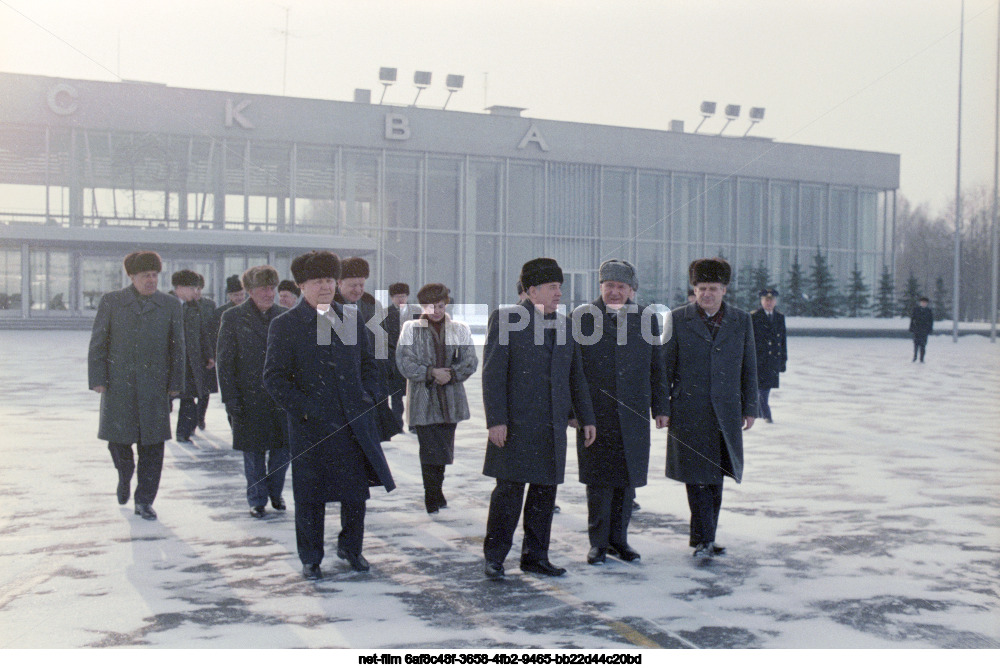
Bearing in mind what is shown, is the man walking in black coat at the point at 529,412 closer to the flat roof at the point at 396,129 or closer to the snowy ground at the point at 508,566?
the snowy ground at the point at 508,566

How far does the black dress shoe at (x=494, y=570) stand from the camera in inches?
210

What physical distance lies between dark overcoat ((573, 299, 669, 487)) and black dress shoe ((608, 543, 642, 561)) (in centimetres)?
37

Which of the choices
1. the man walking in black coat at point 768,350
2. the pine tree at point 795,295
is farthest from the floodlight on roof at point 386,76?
the man walking in black coat at point 768,350

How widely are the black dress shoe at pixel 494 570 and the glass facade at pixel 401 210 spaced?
1388 inches

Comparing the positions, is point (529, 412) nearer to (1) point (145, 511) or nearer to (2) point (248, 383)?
(2) point (248, 383)

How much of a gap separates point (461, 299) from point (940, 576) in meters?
39.0

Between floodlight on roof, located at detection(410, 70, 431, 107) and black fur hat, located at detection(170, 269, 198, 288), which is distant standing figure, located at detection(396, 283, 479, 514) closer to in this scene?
black fur hat, located at detection(170, 269, 198, 288)

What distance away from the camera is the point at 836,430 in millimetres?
11758

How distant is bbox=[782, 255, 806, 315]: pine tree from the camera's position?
4703 cm

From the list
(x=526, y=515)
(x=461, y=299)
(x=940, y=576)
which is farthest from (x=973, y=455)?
(x=461, y=299)

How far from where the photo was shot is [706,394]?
606cm

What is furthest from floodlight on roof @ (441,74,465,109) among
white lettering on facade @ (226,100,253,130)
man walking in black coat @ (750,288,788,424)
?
man walking in black coat @ (750,288,788,424)

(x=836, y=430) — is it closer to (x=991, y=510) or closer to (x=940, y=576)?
(x=991, y=510)

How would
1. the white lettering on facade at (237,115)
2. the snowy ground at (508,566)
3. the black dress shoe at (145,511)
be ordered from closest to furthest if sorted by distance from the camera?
1. the snowy ground at (508,566)
2. the black dress shoe at (145,511)
3. the white lettering on facade at (237,115)
